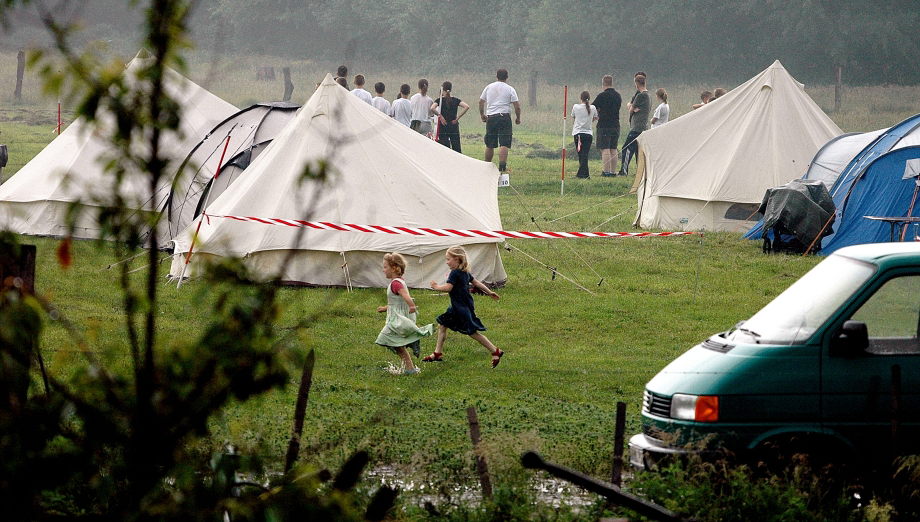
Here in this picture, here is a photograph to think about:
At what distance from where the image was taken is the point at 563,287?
49.4 feet

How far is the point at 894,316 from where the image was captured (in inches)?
282

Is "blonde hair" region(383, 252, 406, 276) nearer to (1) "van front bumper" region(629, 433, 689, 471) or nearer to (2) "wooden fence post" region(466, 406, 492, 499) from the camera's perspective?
(1) "van front bumper" region(629, 433, 689, 471)

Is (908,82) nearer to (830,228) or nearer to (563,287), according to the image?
(830,228)

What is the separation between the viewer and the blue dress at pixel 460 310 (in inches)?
438

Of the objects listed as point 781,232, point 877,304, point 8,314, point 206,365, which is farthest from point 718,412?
point 781,232

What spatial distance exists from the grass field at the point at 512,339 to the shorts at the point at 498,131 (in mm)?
3639

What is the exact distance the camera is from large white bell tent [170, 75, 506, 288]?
1415 centimetres

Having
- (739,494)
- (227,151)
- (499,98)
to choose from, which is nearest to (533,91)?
(499,98)

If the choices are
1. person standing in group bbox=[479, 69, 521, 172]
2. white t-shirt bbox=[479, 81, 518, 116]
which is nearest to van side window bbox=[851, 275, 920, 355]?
person standing in group bbox=[479, 69, 521, 172]

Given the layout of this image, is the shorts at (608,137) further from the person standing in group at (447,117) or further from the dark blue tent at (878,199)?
the dark blue tent at (878,199)

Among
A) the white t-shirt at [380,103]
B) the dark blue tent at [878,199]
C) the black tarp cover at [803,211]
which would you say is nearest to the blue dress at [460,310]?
the black tarp cover at [803,211]

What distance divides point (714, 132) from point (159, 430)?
1808 cm

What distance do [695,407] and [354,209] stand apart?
8191 mm

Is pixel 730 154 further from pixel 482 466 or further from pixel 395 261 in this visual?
pixel 482 466
